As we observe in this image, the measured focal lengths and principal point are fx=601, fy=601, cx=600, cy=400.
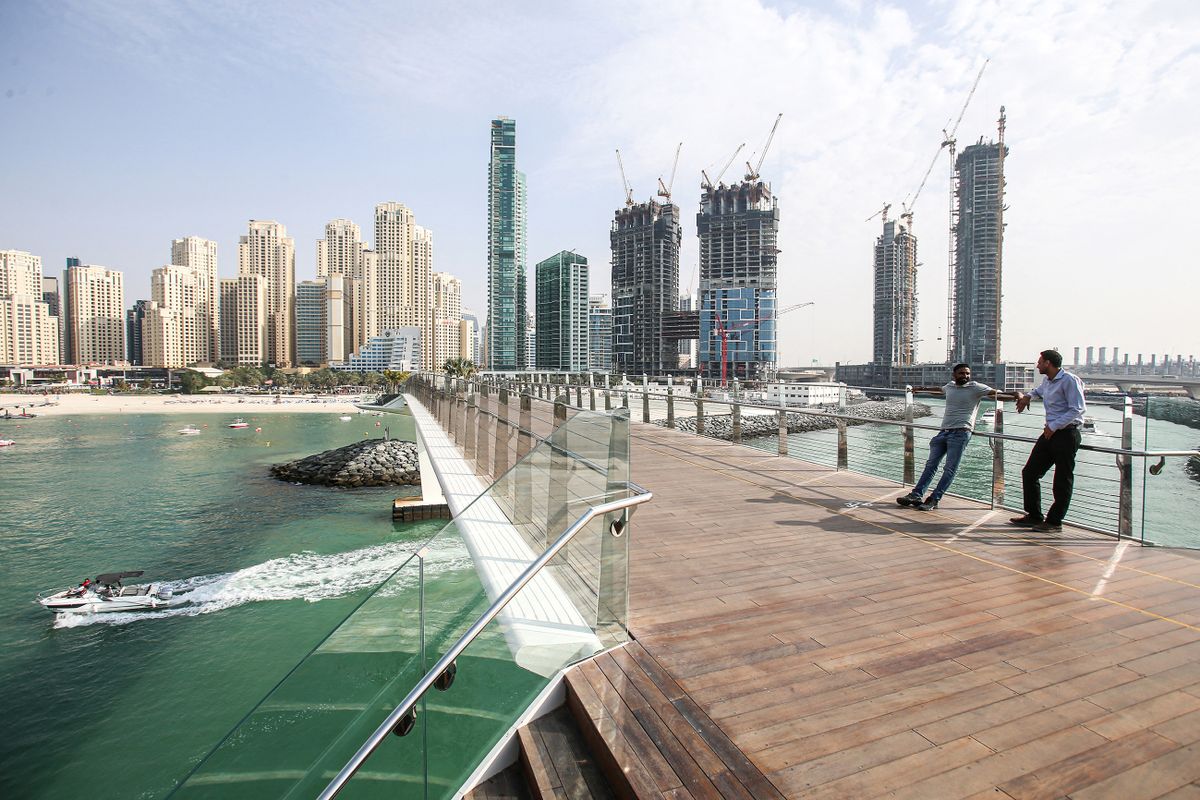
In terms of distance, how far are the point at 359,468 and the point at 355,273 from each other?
5979 inches

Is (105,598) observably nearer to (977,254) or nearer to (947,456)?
(947,456)

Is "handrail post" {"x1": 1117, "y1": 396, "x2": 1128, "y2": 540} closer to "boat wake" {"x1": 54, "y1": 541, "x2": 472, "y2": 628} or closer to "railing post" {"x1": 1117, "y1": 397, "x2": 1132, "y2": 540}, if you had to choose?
"railing post" {"x1": 1117, "y1": 397, "x2": 1132, "y2": 540}

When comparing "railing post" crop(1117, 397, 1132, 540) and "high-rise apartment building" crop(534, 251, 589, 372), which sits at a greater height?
"high-rise apartment building" crop(534, 251, 589, 372)

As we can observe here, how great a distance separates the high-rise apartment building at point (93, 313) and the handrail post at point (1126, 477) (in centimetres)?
21285

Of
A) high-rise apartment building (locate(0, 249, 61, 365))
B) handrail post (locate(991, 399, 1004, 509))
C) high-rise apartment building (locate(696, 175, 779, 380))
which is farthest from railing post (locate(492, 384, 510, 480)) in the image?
high-rise apartment building (locate(0, 249, 61, 365))

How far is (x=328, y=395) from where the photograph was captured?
13250cm

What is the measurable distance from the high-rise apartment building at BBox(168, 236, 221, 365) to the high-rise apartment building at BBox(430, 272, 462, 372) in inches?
2399

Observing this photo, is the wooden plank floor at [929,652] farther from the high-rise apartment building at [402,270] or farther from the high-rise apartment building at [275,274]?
the high-rise apartment building at [275,274]

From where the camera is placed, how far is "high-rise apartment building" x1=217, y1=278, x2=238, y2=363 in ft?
545

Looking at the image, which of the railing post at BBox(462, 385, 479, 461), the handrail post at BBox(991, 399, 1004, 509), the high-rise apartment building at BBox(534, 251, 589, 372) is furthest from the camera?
the high-rise apartment building at BBox(534, 251, 589, 372)

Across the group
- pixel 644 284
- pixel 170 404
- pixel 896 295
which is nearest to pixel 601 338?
pixel 644 284

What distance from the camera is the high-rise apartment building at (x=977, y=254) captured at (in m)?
101

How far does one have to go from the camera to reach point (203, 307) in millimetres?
171375

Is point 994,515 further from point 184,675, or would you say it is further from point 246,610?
point 246,610
